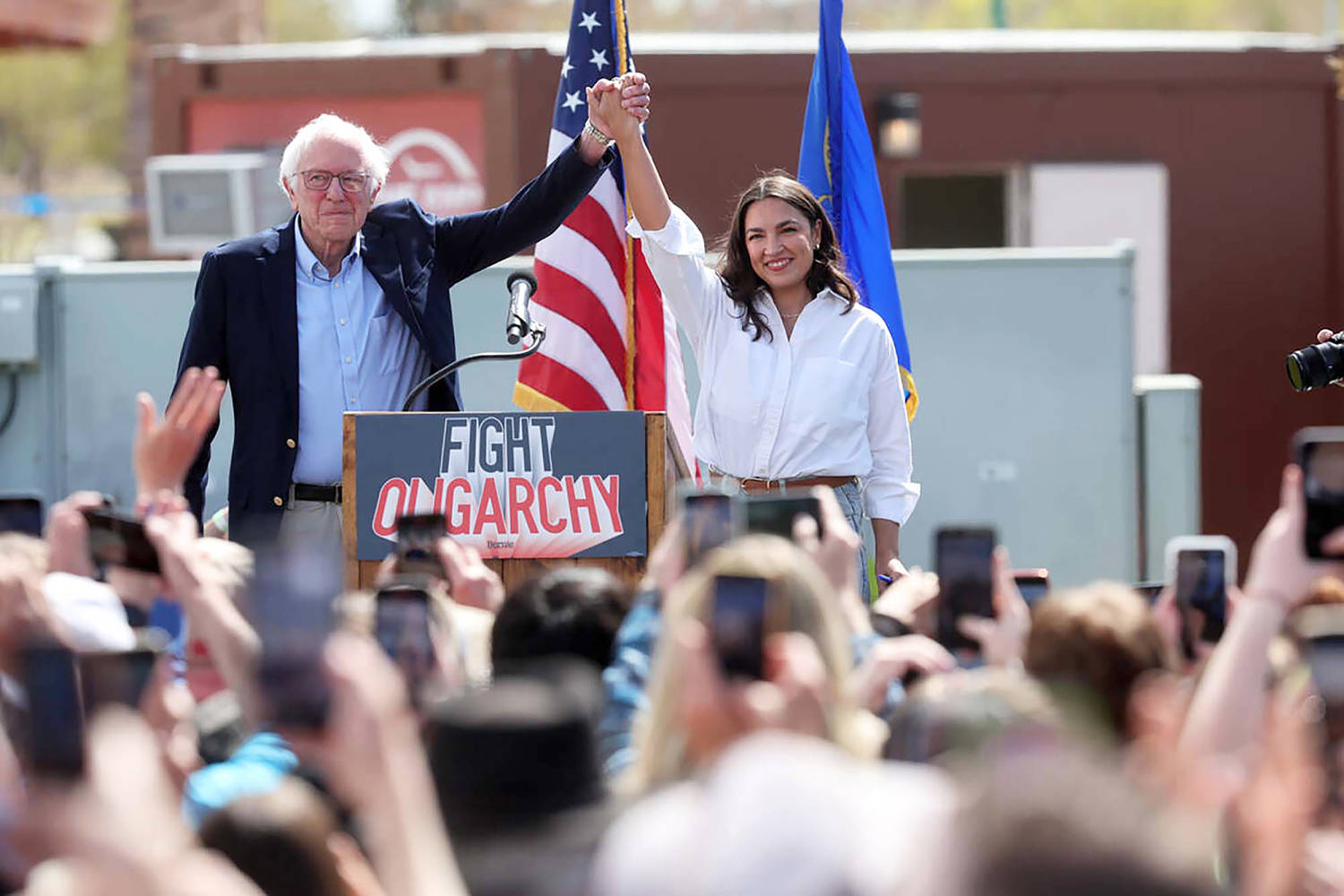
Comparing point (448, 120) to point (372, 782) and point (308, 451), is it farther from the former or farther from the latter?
point (372, 782)

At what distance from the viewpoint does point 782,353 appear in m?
5.01

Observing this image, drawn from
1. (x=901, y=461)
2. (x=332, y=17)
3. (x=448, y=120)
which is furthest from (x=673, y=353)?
(x=332, y=17)

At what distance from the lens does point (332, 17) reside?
49875 mm

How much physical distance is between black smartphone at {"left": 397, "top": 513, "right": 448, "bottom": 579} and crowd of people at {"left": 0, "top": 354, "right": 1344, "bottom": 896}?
444mm

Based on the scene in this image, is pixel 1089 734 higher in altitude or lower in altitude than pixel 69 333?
lower

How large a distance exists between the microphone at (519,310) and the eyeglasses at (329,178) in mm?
461

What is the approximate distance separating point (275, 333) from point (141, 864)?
10.1ft

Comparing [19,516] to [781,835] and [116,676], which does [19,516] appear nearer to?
[116,676]

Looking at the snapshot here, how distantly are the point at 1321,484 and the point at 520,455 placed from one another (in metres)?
2.10

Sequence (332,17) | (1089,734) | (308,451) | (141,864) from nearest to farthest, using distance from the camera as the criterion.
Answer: (141,864), (1089,734), (308,451), (332,17)

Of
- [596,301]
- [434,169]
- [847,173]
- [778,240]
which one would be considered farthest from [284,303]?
[434,169]

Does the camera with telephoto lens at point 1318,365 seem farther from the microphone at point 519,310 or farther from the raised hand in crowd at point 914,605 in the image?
the raised hand in crowd at point 914,605

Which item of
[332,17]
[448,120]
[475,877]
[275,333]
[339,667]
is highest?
[332,17]

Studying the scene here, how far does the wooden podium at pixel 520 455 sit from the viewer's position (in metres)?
4.42
